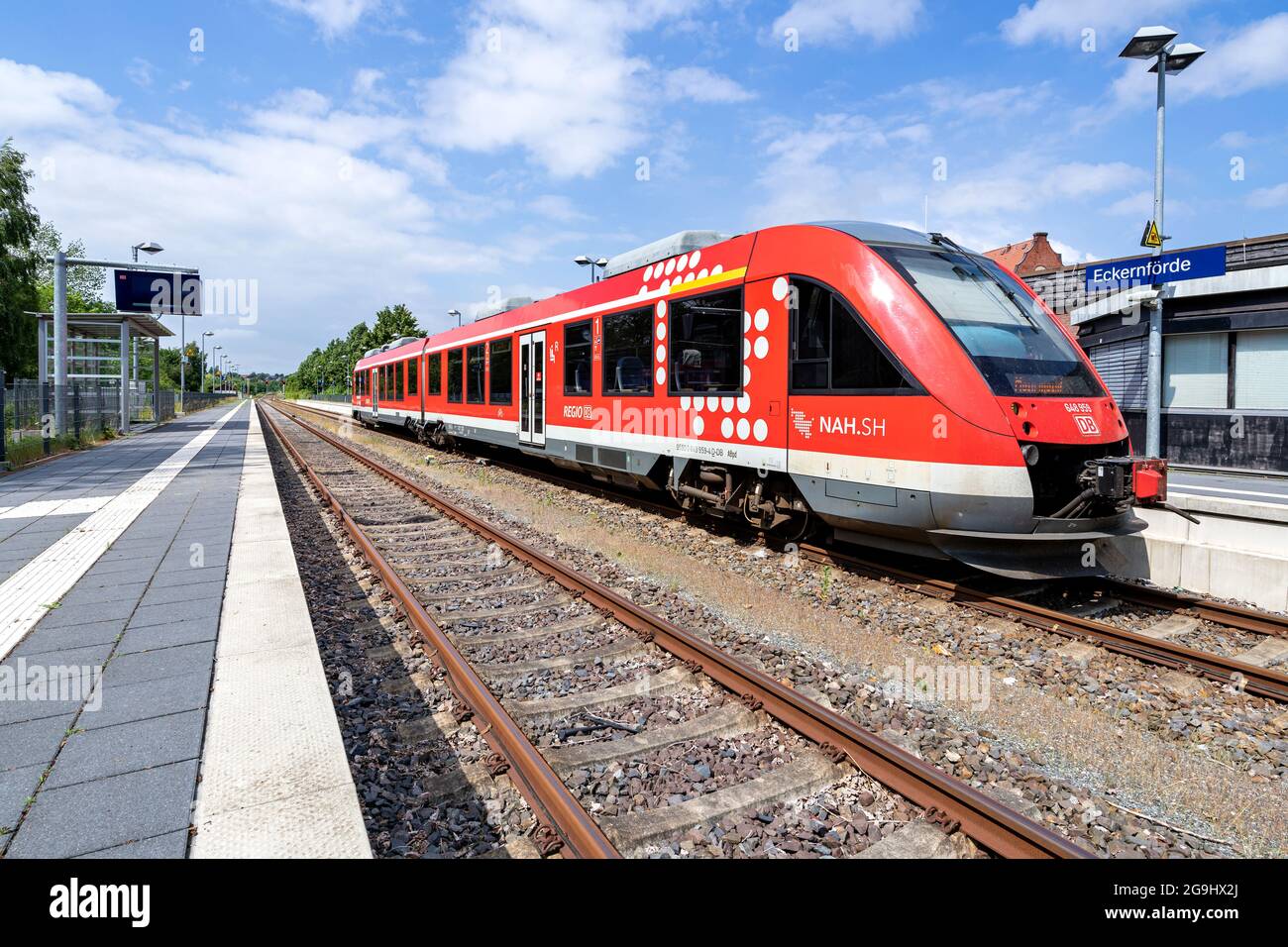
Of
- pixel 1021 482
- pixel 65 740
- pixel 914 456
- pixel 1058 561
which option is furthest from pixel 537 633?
pixel 1058 561

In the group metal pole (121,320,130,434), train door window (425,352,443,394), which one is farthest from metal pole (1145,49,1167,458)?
metal pole (121,320,130,434)

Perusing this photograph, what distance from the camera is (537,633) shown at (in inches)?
215

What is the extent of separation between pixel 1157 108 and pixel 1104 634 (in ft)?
32.3

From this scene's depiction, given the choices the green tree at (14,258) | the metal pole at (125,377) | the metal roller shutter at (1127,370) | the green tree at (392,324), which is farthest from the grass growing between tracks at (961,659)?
the green tree at (392,324)

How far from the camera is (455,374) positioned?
18.5 m

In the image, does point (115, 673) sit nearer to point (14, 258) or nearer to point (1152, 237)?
point (1152, 237)

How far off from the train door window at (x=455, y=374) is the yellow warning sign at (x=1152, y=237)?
1361 cm

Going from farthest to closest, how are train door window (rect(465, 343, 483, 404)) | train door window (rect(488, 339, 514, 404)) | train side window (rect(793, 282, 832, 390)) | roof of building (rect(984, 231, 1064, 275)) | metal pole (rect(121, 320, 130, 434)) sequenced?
roof of building (rect(984, 231, 1064, 275)) < metal pole (rect(121, 320, 130, 434)) < train door window (rect(465, 343, 483, 404)) < train door window (rect(488, 339, 514, 404)) < train side window (rect(793, 282, 832, 390))

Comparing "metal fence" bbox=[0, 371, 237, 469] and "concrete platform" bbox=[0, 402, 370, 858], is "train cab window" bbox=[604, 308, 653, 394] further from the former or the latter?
"metal fence" bbox=[0, 371, 237, 469]

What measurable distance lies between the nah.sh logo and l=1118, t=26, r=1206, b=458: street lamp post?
5.27 meters

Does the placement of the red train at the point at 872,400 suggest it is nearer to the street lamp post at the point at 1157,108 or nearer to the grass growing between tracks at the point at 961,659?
the grass growing between tracks at the point at 961,659

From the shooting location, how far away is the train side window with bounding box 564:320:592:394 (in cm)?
1134

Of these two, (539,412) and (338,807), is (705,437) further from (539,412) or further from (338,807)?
(338,807)

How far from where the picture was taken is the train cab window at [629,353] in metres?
9.59
